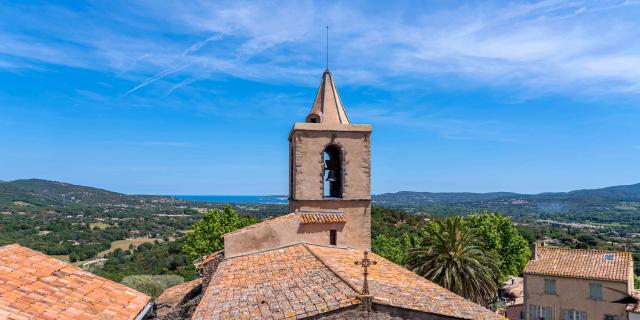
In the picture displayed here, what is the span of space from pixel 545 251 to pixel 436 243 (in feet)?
43.6

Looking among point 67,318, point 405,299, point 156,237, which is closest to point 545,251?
point 405,299

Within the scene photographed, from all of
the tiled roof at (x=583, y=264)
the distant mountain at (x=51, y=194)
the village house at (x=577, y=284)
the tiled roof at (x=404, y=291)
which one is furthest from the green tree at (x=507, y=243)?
the distant mountain at (x=51, y=194)

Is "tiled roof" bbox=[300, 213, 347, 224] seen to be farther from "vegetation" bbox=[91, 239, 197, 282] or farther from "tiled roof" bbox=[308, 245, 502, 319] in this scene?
"vegetation" bbox=[91, 239, 197, 282]

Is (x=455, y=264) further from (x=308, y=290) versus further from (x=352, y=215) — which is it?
(x=308, y=290)

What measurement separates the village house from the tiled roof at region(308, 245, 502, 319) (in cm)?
2302

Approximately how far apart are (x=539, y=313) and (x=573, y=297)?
8.26 ft

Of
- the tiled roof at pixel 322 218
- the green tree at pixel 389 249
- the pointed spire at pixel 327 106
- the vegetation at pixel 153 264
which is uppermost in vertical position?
the pointed spire at pixel 327 106

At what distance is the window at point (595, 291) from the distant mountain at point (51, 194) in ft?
434

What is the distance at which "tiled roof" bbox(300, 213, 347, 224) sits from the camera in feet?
54.0

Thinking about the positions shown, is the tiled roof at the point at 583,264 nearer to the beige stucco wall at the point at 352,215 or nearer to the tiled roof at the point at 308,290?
the beige stucco wall at the point at 352,215

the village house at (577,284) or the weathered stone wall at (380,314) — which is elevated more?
the weathered stone wall at (380,314)

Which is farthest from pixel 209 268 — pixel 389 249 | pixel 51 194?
pixel 51 194

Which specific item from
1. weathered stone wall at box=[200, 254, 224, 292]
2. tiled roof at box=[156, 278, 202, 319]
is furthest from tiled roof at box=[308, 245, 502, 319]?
tiled roof at box=[156, 278, 202, 319]

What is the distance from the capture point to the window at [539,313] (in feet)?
105
